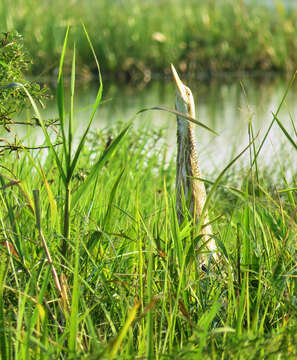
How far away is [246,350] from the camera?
148cm

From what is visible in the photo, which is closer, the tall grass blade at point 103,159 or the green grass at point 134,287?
the green grass at point 134,287

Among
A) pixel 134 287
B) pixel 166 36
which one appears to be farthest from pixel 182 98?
pixel 166 36

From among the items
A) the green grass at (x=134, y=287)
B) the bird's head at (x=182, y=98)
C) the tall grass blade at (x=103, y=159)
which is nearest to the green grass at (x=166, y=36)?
the bird's head at (x=182, y=98)

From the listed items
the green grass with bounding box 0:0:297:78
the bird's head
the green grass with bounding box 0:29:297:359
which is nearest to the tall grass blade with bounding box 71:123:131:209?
the green grass with bounding box 0:29:297:359

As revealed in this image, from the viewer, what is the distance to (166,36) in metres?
13.1

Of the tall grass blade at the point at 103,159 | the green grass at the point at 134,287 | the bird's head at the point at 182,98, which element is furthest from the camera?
the bird's head at the point at 182,98

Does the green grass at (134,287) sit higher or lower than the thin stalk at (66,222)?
lower

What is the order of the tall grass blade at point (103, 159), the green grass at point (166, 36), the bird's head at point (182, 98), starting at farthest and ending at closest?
the green grass at point (166, 36) → the bird's head at point (182, 98) → the tall grass blade at point (103, 159)

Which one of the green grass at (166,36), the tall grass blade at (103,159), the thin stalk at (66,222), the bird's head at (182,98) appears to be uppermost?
the green grass at (166,36)

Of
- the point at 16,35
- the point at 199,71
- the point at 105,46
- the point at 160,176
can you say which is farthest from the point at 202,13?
the point at 16,35

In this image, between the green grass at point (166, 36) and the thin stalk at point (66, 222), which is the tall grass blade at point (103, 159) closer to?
the thin stalk at point (66, 222)

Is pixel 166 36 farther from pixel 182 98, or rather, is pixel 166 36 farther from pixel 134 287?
pixel 134 287

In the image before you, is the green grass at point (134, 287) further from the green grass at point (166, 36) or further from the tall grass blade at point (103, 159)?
the green grass at point (166, 36)

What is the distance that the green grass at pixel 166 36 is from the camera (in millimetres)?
12828
